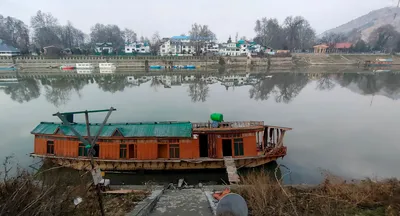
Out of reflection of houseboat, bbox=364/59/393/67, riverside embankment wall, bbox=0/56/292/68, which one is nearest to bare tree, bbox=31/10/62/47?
riverside embankment wall, bbox=0/56/292/68

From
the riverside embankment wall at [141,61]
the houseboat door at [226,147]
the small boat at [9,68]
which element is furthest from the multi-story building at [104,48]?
the houseboat door at [226,147]

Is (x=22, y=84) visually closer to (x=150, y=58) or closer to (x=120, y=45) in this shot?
(x=150, y=58)

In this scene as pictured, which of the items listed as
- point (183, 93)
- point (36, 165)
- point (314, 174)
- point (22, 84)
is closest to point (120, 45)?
point (22, 84)

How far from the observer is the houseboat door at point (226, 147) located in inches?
542

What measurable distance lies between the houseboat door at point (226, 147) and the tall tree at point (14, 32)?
297ft

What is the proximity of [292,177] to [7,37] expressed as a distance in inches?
4092

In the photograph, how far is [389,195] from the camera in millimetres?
8180

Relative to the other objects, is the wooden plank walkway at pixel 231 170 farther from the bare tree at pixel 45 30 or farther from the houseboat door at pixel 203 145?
the bare tree at pixel 45 30

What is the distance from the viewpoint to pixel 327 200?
7.97 meters

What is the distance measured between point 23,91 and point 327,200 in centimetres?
4142

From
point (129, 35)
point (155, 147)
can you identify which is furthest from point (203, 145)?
point (129, 35)

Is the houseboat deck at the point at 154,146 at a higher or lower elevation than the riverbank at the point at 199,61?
lower

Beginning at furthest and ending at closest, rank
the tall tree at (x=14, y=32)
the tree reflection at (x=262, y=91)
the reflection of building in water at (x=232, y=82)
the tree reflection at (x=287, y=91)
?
the tall tree at (x=14, y=32), the reflection of building in water at (x=232, y=82), the tree reflection at (x=262, y=91), the tree reflection at (x=287, y=91)

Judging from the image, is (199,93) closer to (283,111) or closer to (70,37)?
(283,111)
